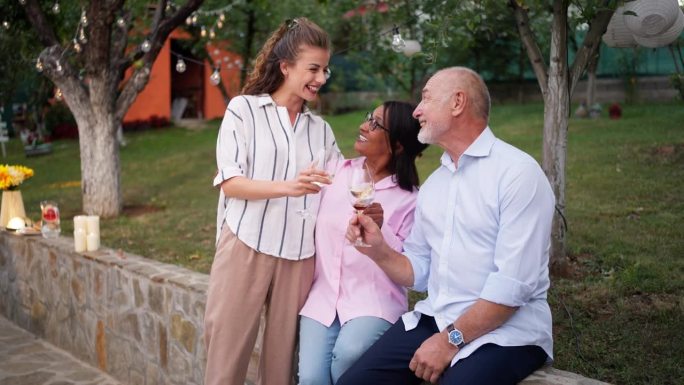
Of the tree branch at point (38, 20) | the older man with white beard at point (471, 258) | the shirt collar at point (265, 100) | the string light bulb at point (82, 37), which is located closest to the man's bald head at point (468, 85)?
the older man with white beard at point (471, 258)

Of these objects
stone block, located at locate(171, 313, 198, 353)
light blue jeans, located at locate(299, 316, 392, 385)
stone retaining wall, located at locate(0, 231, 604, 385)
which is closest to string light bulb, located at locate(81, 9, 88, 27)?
stone retaining wall, located at locate(0, 231, 604, 385)

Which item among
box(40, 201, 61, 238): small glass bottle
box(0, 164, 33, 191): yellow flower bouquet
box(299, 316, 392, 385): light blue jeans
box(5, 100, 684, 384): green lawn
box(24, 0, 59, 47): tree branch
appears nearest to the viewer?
box(299, 316, 392, 385): light blue jeans

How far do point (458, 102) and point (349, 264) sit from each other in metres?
0.89

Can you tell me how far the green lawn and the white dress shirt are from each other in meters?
1.18

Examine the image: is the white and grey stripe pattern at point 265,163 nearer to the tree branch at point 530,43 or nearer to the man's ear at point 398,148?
the man's ear at point 398,148

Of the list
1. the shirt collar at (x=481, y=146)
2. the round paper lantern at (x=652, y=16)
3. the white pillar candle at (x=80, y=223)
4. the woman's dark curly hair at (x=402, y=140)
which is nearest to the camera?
the shirt collar at (x=481, y=146)

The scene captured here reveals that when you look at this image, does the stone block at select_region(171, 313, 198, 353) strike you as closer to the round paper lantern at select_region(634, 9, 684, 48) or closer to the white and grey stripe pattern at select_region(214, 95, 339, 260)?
the white and grey stripe pattern at select_region(214, 95, 339, 260)

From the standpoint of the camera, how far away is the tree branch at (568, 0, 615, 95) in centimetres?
474

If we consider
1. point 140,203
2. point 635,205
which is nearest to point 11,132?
point 140,203

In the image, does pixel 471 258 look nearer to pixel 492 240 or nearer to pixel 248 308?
pixel 492 240

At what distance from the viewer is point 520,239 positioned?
2.52m

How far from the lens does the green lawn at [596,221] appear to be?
388 centimetres

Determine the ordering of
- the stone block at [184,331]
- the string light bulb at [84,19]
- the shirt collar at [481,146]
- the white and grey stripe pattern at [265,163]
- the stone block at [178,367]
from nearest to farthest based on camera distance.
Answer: the shirt collar at [481,146] → the white and grey stripe pattern at [265,163] → the stone block at [184,331] → the stone block at [178,367] → the string light bulb at [84,19]

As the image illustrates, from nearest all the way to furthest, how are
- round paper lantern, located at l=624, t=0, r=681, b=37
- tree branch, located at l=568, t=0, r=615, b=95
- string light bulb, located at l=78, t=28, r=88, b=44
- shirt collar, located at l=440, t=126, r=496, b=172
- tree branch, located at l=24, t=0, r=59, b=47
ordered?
shirt collar, located at l=440, t=126, r=496, b=172 → round paper lantern, located at l=624, t=0, r=681, b=37 → tree branch, located at l=568, t=0, r=615, b=95 → string light bulb, located at l=78, t=28, r=88, b=44 → tree branch, located at l=24, t=0, r=59, b=47
